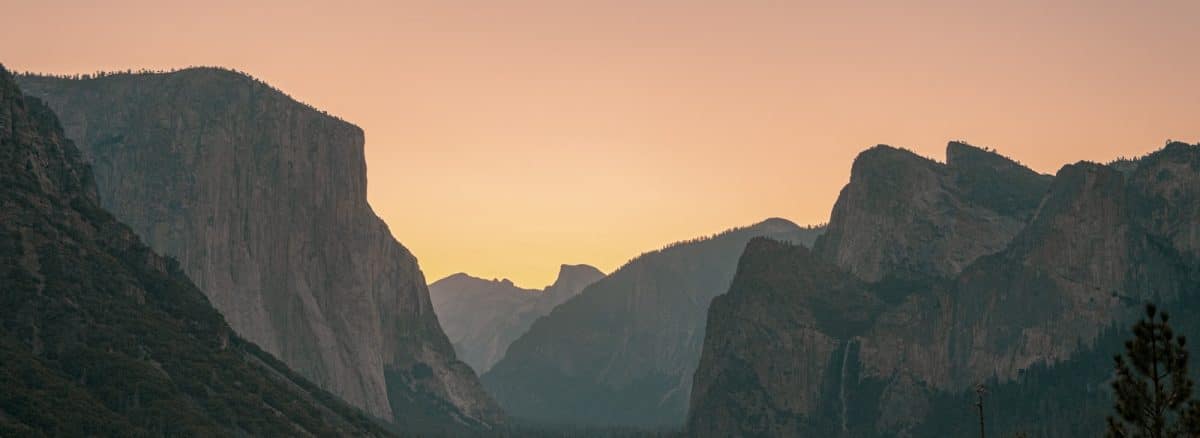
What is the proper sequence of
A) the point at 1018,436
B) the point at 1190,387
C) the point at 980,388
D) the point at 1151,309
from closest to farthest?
the point at 1151,309, the point at 1190,387, the point at 1018,436, the point at 980,388

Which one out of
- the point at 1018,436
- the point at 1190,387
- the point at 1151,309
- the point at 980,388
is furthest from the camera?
the point at 980,388

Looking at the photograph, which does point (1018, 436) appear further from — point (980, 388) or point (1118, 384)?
point (1118, 384)

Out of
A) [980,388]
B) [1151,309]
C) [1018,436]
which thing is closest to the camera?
[1151,309]

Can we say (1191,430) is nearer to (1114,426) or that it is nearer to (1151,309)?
(1114,426)

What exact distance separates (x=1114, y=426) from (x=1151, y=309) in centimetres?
904

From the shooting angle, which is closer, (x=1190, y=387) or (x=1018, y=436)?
(x=1190, y=387)

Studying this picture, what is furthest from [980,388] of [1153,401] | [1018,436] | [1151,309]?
[1151,309]

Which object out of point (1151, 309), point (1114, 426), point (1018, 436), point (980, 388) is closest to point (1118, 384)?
point (1114, 426)

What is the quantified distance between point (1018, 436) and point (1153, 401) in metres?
18.9

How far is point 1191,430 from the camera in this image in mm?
86438

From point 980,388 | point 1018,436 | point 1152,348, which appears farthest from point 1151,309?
point 980,388

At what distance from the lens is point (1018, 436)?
10756 cm

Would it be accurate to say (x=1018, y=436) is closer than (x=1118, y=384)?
No

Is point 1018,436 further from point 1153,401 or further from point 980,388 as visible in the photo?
point 1153,401
